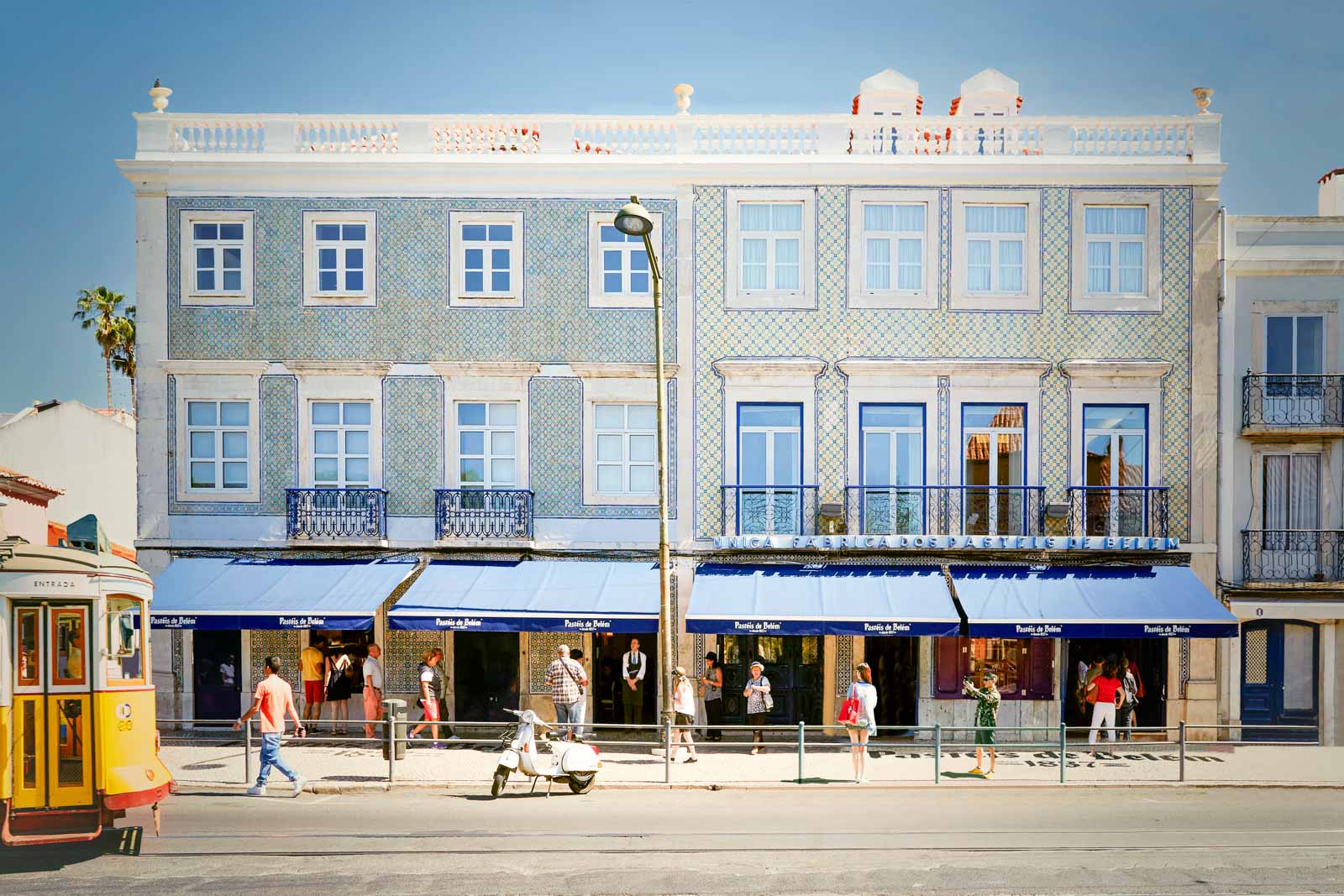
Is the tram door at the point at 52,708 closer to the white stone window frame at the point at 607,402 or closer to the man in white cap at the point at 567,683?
the man in white cap at the point at 567,683

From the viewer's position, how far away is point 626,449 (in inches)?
801

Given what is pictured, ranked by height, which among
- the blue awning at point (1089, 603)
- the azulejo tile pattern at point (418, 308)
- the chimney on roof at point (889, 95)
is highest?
the chimney on roof at point (889, 95)

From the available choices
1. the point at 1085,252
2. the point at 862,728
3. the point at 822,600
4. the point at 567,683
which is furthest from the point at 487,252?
the point at 1085,252

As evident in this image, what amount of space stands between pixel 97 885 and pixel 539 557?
34.9 ft

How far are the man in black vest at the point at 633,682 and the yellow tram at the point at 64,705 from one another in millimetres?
9085

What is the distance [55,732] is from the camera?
1106cm

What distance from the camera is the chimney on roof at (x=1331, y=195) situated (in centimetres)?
2175

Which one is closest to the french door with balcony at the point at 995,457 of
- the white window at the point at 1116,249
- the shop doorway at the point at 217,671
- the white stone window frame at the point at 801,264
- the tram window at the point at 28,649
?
the white window at the point at 1116,249

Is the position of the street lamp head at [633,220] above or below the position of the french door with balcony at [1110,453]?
above

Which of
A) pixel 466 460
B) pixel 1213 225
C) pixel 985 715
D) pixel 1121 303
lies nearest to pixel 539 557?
pixel 466 460

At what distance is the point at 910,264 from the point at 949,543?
5.13 meters

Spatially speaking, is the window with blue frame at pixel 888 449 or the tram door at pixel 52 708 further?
the window with blue frame at pixel 888 449

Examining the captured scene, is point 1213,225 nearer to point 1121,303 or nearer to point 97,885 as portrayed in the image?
point 1121,303

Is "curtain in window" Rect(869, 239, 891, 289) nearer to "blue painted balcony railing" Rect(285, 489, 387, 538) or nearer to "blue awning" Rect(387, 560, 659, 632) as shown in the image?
"blue awning" Rect(387, 560, 659, 632)
